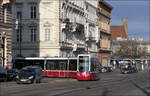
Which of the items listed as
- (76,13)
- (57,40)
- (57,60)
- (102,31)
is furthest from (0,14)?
(102,31)

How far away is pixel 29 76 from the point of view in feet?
129

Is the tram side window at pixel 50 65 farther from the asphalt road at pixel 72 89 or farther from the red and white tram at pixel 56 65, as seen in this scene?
the asphalt road at pixel 72 89

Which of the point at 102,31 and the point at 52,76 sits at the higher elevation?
the point at 102,31

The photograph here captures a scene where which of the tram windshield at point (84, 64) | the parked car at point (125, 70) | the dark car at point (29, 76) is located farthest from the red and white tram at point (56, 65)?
the parked car at point (125, 70)

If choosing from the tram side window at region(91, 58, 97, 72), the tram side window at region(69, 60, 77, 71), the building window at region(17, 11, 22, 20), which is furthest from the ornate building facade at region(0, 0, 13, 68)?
the building window at region(17, 11, 22, 20)

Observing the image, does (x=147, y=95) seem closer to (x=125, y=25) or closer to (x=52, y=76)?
(x=52, y=76)

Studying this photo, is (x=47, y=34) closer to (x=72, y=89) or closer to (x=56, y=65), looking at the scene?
(x=56, y=65)

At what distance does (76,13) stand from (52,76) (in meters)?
26.5

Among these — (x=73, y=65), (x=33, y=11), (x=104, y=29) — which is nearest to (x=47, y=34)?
(x=33, y=11)

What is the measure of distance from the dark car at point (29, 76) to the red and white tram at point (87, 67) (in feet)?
25.1

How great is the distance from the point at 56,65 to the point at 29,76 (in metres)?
15.3

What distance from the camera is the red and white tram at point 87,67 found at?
47375mm

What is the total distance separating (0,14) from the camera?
46750 mm

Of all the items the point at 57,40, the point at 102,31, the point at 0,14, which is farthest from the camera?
the point at 102,31
